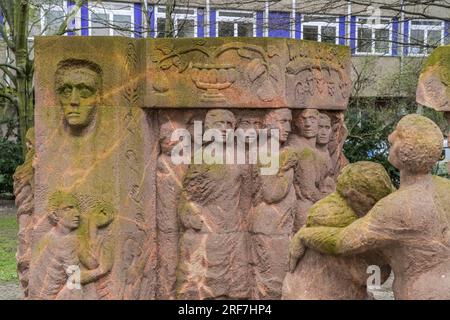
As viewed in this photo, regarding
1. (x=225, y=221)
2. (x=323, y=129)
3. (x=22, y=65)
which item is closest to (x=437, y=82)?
(x=323, y=129)

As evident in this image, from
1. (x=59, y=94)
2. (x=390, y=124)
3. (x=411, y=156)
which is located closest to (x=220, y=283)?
(x=59, y=94)

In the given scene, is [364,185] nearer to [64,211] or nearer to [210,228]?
[210,228]

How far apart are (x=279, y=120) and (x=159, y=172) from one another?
1.19 meters

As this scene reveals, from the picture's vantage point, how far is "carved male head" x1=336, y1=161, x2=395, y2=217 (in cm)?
390

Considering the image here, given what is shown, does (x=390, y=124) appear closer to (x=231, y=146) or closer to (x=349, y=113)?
(x=349, y=113)

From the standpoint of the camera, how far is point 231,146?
237 inches

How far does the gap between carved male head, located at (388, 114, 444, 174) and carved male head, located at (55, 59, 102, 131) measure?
2948 mm

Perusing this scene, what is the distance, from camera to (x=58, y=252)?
555 centimetres

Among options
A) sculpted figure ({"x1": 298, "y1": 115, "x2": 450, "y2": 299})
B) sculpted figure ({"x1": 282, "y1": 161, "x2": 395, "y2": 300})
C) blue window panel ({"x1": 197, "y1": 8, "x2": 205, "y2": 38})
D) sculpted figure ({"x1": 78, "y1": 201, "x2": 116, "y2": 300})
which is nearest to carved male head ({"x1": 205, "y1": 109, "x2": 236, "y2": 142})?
sculpted figure ({"x1": 78, "y1": 201, "x2": 116, "y2": 300})

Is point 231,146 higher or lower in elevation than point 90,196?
higher

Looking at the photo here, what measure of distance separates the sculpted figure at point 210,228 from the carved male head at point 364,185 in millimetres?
2032

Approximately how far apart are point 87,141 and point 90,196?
1.57 ft

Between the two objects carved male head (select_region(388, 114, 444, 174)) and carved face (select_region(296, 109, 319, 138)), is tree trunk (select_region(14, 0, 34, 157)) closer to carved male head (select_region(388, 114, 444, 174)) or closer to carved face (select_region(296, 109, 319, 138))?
carved face (select_region(296, 109, 319, 138))

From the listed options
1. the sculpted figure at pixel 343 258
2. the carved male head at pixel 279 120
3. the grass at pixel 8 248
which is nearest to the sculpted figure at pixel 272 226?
the carved male head at pixel 279 120
